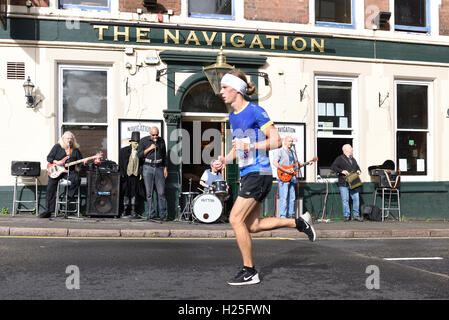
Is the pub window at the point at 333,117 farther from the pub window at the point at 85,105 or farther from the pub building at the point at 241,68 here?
the pub window at the point at 85,105

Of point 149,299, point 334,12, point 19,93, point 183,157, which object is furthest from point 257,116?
point 334,12

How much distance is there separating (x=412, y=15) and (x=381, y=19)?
4.67 feet

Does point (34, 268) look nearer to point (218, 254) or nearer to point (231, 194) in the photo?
point (218, 254)

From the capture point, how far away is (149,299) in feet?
14.2

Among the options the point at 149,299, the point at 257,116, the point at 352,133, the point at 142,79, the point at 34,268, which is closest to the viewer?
the point at 149,299

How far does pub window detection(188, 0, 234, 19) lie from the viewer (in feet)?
42.6

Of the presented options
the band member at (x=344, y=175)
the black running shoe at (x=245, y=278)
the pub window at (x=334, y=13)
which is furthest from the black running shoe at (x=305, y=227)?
the pub window at (x=334, y=13)

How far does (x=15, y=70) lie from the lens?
11.7 metres

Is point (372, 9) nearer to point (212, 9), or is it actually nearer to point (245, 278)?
point (212, 9)

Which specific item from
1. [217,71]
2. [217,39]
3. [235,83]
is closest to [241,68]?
[217,39]

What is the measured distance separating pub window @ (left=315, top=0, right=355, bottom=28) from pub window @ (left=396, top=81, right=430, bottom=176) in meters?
2.38

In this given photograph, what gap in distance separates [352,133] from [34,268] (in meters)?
10.3

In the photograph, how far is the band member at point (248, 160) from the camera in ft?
16.4
